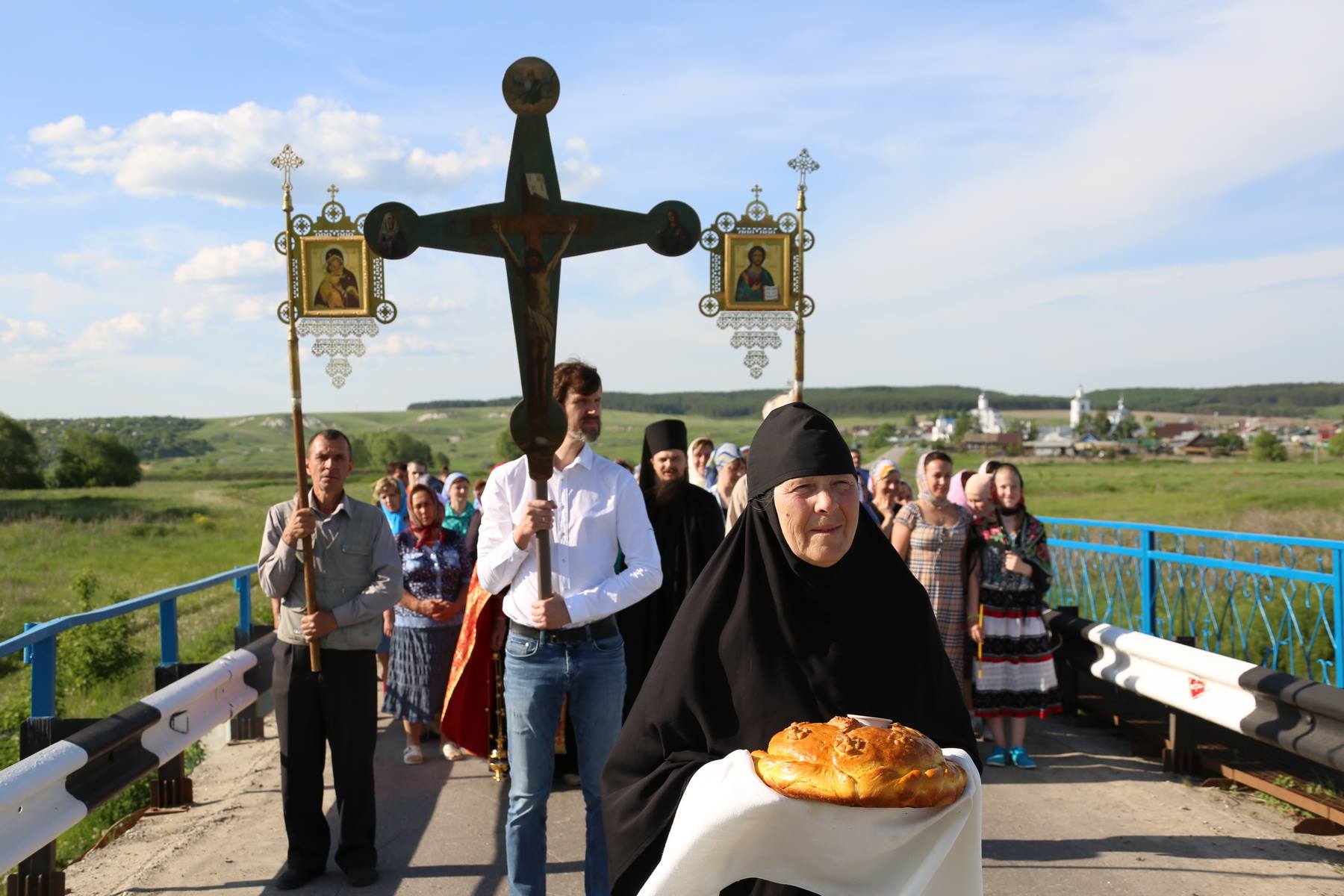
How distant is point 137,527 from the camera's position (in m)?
35.4

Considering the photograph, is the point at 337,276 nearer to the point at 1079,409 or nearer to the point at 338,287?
the point at 338,287

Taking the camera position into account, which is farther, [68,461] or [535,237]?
[68,461]

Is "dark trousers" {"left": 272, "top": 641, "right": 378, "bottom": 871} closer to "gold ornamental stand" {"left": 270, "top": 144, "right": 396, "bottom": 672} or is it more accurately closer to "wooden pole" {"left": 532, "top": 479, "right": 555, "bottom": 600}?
"gold ornamental stand" {"left": 270, "top": 144, "right": 396, "bottom": 672}

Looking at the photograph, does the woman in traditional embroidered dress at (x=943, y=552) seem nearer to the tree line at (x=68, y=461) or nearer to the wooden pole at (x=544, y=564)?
the wooden pole at (x=544, y=564)

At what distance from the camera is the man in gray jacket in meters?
4.97

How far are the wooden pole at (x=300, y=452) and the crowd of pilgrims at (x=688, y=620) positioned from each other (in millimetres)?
302

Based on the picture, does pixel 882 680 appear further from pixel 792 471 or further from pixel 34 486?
pixel 34 486

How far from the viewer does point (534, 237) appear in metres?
3.71

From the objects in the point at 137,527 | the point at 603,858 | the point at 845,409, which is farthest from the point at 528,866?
the point at 845,409

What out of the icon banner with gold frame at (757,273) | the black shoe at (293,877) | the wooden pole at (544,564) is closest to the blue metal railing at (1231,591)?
the icon banner with gold frame at (757,273)

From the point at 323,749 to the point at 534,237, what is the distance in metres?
2.81

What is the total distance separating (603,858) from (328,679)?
168 cm

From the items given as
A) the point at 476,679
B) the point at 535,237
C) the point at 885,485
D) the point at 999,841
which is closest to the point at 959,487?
the point at 885,485

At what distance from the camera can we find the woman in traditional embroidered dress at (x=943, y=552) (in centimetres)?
721
